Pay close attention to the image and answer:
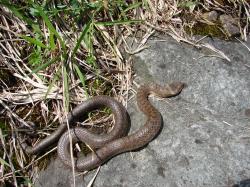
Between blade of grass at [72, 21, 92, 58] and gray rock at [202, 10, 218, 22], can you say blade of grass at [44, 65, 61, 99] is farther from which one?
gray rock at [202, 10, 218, 22]

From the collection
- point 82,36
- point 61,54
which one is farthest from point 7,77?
point 82,36

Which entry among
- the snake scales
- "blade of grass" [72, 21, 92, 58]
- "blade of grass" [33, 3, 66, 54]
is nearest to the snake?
the snake scales

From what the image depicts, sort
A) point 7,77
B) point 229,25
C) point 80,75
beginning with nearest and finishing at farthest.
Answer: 1. point 80,75
2. point 7,77
3. point 229,25

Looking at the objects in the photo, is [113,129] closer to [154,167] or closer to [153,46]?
[154,167]

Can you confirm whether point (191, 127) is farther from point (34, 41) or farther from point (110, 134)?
point (34, 41)

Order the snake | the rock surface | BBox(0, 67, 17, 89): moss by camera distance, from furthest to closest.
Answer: BBox(0, 67, 17, 89): moss → the snake → the rock surface

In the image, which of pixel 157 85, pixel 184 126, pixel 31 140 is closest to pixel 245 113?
pixel 184 126
